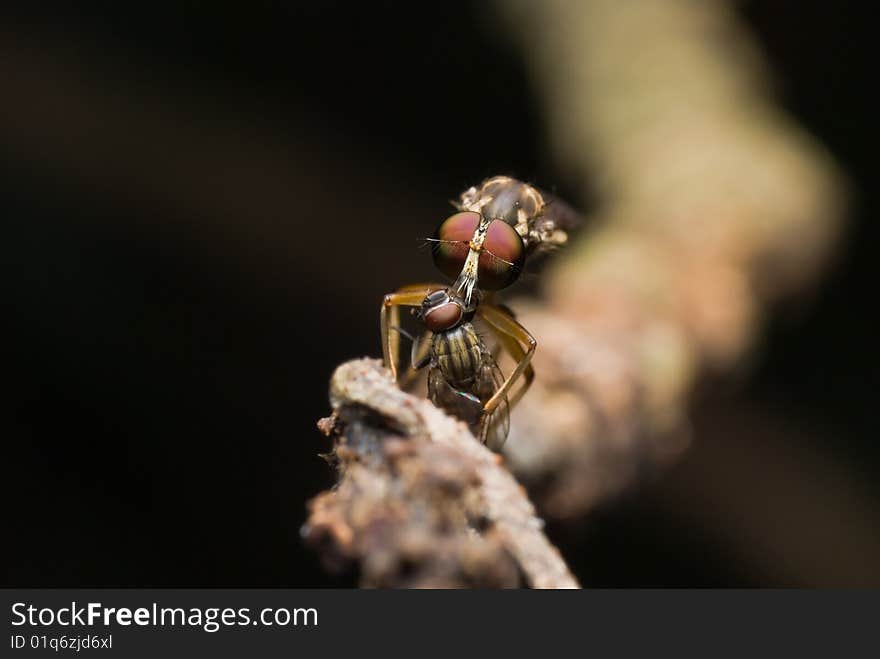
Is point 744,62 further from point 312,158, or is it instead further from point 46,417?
point 46,417

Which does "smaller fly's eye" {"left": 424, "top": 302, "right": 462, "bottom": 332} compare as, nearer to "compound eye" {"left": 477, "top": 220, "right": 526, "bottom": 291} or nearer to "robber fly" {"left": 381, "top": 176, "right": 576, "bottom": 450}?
"robber fly" {"left": 381, "top": 176, "right": 576, "bottom": 450}

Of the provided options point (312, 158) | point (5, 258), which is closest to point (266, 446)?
point (5, 258)

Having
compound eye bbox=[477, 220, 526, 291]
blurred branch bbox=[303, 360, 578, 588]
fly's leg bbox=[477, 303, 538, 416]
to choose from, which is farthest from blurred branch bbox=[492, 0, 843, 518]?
blurred branch bbox=[303, 360, 578, 588]

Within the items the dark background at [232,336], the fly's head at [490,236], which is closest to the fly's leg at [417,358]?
the fly's head at [490,236]

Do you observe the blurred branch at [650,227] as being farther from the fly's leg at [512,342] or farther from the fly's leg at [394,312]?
the fly's leg at [394,312]

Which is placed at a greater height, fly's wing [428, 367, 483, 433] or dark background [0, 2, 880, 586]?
dark background [0, 2, 880, 586]

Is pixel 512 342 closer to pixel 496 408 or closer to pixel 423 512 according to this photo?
pixel 496 408

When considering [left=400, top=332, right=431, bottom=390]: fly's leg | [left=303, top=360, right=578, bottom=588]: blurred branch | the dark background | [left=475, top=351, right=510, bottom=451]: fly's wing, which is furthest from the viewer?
the dark background
